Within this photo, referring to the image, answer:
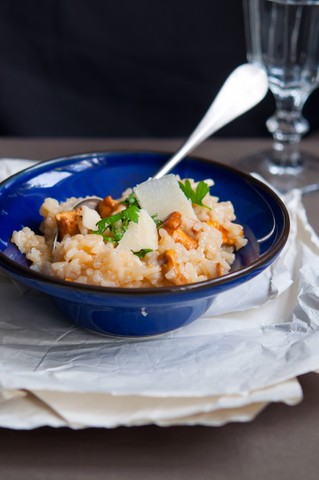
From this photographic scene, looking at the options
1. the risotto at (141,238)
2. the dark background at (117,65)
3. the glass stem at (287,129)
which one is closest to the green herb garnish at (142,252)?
the risotto at (141,238)

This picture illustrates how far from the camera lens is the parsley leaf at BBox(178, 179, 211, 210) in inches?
51.7

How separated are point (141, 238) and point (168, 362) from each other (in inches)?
7.9

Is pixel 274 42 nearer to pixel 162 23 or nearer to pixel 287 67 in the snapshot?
pixel 287 67

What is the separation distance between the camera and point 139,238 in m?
1.19

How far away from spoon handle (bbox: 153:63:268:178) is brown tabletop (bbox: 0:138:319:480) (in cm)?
72

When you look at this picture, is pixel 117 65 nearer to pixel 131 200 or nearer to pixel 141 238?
pixel 131 200

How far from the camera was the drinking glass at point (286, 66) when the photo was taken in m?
1.90

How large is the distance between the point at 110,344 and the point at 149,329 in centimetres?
7

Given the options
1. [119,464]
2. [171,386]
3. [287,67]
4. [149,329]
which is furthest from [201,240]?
[287,67]

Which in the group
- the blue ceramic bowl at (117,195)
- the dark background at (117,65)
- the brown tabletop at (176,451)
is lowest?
the dark background at (117,65)

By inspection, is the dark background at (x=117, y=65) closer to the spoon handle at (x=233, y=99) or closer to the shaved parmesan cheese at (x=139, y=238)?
the spoon handle at (x=233, y=99)

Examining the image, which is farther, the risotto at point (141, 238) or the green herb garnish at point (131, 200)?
the green herb garnish at point (131, 200)

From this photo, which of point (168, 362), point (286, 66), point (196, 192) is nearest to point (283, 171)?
point (286, 66)

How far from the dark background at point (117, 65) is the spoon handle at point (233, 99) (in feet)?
3.00
